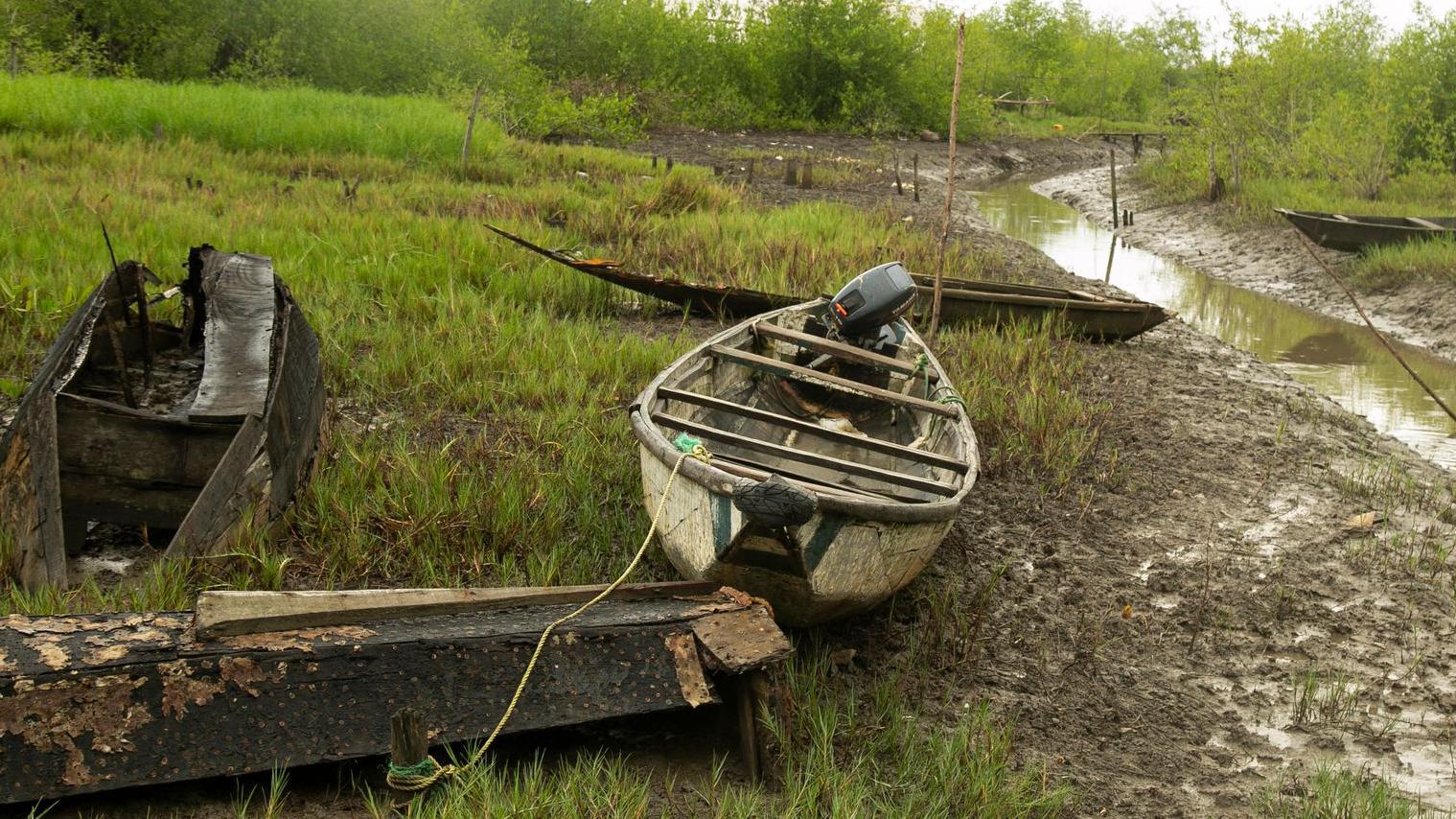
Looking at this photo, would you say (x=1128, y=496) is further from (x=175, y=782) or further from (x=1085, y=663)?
(x=175, y=782)

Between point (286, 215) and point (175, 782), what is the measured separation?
6.79 m

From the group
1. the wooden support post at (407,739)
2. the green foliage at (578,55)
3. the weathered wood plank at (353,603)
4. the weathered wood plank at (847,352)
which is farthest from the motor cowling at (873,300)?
the green foliage at (578,55)

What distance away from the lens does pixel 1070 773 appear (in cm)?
343

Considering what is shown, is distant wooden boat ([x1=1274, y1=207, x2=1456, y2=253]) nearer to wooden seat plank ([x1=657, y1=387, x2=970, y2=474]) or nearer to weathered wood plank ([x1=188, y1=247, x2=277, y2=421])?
wooden seat plank ([x1=657, y1=387, x2=970, y2=474])

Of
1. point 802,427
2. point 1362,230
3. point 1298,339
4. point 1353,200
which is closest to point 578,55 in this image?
point 1353,200

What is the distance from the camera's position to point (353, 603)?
2926mm

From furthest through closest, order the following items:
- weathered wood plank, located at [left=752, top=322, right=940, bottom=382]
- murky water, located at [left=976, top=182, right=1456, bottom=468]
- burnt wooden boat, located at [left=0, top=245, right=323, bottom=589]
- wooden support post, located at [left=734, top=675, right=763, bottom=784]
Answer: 1. murky water, located at [left=976, top=182, right=1456, bottom=468]
2. weathered wood plank, located at [left=752, top=322, right=940, bottom=382]
3. burnt wooden boat, located at [left=0, top=245, right=323, bottom=589]
4. wooden support post, located at [left=734, top=675, right=763, bottom=784]

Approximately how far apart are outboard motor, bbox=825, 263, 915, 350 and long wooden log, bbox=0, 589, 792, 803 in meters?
3.05

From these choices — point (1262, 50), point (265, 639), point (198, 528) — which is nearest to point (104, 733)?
point (265, 639)

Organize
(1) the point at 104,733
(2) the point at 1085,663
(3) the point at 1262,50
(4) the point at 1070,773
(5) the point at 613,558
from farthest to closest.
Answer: (3) the point at 1262,50, (5) the point at 613,558, (2) the point at 1085,663, (4) the point at 1070,773, (1) the point at 104,733

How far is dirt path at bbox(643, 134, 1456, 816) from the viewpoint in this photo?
3627mm

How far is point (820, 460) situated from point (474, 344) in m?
2.81

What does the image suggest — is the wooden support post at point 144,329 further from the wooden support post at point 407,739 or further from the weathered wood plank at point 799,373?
the wooden support post at point 407,739

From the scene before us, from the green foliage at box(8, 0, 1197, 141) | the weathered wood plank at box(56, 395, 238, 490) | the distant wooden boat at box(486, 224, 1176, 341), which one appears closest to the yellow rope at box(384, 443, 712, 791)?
the weathered wood plank at box(56, 395, 238, 490)
